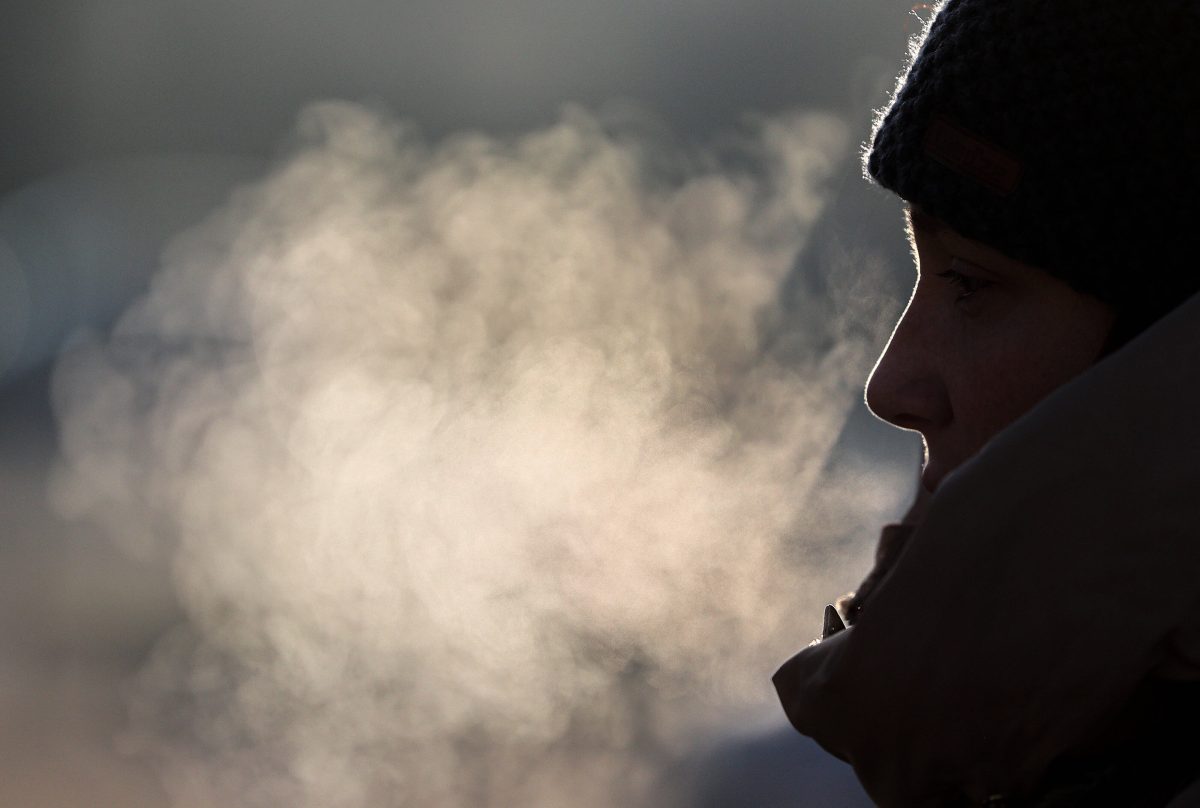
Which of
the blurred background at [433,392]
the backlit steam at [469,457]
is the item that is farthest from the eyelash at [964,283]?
the backlit steam at [469,457]

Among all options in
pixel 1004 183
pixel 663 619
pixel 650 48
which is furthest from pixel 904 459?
pixel 1004 183

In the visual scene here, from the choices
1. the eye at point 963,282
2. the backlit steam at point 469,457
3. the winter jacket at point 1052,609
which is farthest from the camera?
the backlit steam at point 469,457

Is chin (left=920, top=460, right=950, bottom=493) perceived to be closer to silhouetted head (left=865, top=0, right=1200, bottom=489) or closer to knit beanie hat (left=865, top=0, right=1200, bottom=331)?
silhouetted head (left=865, top=0, right=1200, bottom=489)

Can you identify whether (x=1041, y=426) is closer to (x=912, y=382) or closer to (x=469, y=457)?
(x=912, y=382)

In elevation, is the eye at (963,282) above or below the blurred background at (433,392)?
below

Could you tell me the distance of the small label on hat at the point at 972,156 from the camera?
1.73 feet

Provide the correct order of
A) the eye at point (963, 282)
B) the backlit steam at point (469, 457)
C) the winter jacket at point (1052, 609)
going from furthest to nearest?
the backlit steam at point (469, 457)
the eye at point (963, 282)
the winter jacket at point (1052, 609)

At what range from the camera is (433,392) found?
2.45 meters

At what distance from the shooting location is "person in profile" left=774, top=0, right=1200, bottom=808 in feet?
1.46

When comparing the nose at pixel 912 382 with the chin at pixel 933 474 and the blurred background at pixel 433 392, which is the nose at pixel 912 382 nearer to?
the chin at pixel 933 474

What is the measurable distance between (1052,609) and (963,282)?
0.67ft

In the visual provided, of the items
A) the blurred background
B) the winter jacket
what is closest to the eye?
the winter jacket

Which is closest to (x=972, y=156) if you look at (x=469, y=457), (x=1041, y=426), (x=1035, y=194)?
(x=1035, y=194)

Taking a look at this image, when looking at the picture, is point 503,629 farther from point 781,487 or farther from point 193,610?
point 193,610
